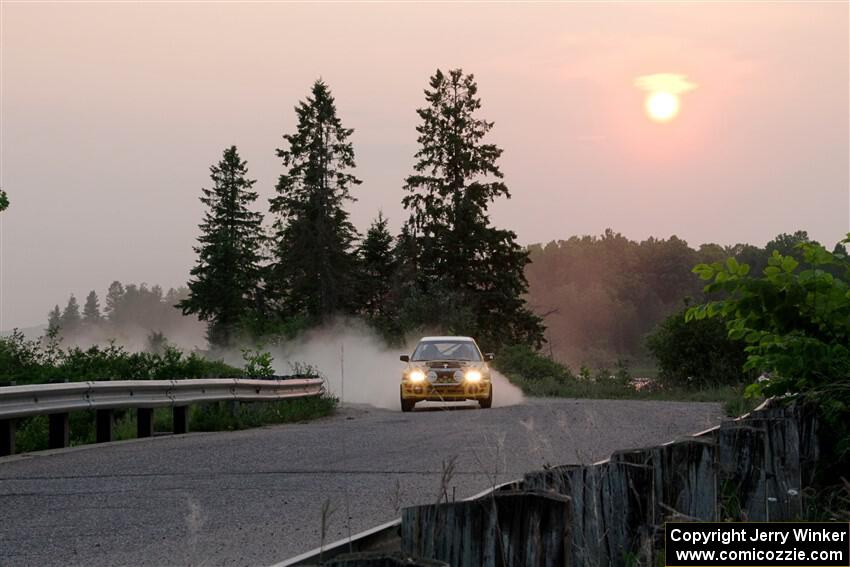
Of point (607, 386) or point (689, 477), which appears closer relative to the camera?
point (689, 477)

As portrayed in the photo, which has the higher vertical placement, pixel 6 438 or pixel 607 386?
pixel 607 386

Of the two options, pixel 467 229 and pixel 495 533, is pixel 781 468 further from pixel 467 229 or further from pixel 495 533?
pixel 467 229

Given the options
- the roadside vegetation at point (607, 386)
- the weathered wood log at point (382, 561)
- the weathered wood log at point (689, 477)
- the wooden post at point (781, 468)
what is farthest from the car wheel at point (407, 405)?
the weathered wood log at point (382, 561)

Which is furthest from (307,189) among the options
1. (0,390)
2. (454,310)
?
(0,390)

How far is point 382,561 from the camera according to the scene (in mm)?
2896

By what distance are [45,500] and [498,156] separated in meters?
65.2

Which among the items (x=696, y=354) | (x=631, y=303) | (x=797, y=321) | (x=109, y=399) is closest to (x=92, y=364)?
(x=109, y=399)

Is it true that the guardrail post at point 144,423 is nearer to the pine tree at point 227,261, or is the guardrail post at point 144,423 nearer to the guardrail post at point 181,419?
the guardrail post at point 181,419

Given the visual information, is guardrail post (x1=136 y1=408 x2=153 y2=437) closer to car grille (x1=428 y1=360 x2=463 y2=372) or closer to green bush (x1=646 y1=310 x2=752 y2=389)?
car grille (x1=428 y1=360 x2=463 y2=372)

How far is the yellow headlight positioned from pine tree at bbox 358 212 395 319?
162 ft

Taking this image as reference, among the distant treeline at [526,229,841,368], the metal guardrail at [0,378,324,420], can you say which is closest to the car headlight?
the metal guardrail at [0,378,324,420]

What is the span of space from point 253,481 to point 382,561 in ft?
27.8

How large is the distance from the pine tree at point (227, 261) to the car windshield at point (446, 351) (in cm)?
4878

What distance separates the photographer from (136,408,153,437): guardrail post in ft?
56.9
